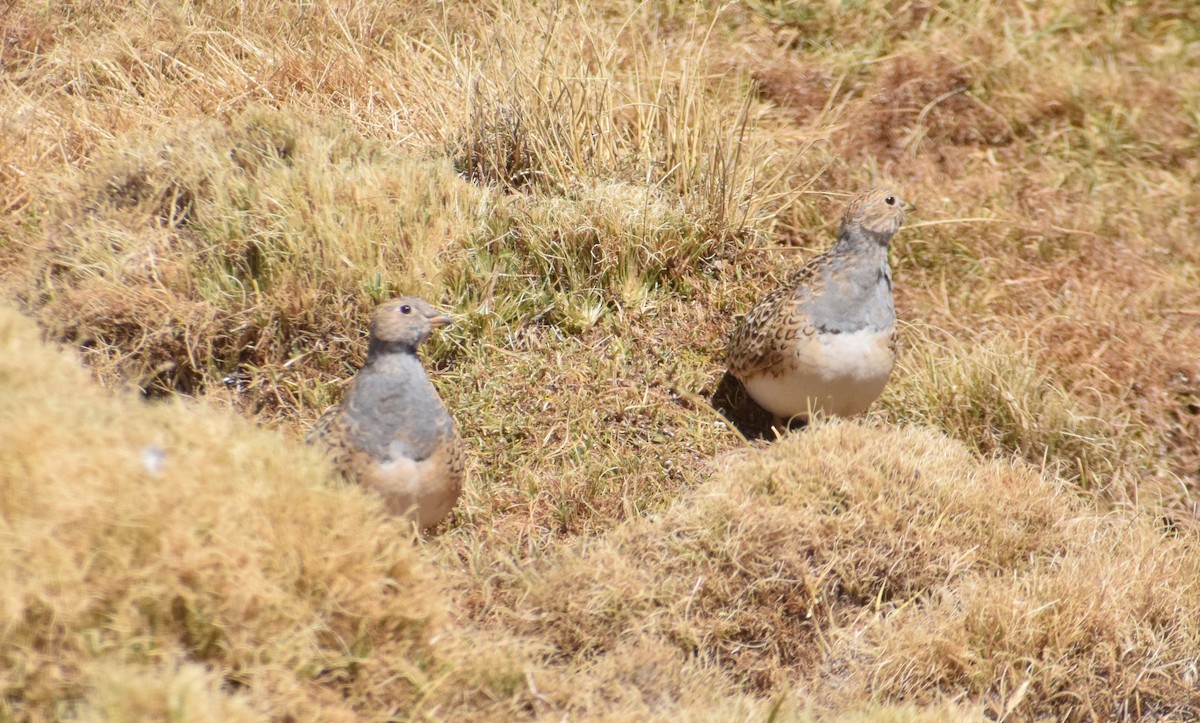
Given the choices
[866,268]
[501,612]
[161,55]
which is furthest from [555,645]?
[161,55]

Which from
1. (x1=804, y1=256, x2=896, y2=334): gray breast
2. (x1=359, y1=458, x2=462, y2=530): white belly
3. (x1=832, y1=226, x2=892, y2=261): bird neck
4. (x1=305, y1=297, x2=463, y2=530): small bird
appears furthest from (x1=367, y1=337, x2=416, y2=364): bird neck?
Answer: (x1=832, y1=226, x2=892, y2=261): bird neck

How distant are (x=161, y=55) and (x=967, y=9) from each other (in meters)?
4.80

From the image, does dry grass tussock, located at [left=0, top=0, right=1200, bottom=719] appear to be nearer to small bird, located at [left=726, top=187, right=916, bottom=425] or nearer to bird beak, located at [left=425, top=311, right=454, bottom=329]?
small bird, located at [left=726, top=187, right=916, bottom=425]

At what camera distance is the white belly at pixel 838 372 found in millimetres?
4949

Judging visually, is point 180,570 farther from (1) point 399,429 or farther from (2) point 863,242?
(2) point 863,242

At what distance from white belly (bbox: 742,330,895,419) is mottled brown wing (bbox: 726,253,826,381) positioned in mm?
61

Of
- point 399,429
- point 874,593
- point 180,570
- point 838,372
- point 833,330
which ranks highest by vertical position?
point 180,570

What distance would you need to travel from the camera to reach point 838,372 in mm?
4945

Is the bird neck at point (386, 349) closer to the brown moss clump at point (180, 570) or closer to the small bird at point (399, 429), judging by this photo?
the small bird at point (399, 429)

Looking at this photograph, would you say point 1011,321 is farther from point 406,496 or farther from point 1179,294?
point 406,496

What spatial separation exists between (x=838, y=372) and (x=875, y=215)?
814 millimetres

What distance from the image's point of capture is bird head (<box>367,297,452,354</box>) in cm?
438

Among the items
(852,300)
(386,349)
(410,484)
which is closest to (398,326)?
(386,349)

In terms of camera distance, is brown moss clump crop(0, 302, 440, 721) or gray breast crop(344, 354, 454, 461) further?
gray breast crop(344, 354, 454, 461)
